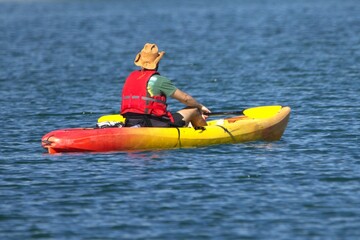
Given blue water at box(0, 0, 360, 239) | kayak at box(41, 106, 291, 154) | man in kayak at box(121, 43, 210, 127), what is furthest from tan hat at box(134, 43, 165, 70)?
blue water at box(0, 0, 360, 239)

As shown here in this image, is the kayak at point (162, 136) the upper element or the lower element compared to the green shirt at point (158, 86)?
lower

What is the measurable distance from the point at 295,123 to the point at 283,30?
31120mm

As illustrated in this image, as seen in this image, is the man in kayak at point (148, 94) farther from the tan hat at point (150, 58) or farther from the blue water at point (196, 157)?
the blue water at point (196, 157)

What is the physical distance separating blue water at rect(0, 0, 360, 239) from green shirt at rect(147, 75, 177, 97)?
90 cm

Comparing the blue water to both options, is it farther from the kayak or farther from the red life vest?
the red life vest

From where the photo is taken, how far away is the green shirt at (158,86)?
16.1m

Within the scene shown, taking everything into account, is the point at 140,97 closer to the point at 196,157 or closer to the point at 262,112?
the point at 196,157

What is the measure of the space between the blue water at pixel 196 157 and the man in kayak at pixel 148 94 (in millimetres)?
529

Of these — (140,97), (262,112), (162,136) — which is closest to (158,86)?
(140,97)

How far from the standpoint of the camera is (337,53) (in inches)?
1406

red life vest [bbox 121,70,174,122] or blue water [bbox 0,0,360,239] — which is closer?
blue water [bbox 0,0,360,239]

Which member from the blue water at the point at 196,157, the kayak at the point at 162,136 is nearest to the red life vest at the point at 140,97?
the kayak at the point at 162,136

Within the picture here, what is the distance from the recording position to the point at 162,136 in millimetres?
16281

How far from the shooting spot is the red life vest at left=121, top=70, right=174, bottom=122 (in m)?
16.1
